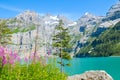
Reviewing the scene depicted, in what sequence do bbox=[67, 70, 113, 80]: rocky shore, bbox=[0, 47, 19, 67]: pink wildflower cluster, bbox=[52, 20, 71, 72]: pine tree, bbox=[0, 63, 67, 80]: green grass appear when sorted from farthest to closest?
bbox=[52, 20, 71, 72]: pine tree < bbox=[67, 70, 113, 80]: rocky shore < bbox=[0, 63, 67, 80]: green grass < bbox=[0, 47, 19, 67]: pink wildflower cluster

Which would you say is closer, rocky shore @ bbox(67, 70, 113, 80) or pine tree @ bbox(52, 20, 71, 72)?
rocky shore @ bbox(67, 70, 113, 80)

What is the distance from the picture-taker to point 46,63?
1762cm

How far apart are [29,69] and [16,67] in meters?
0.77

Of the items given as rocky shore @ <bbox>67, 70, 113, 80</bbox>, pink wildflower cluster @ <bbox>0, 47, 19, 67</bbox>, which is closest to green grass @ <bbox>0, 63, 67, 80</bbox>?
pink wildflower cluster @ <bbox>0, 47, 19, 67</bbox>

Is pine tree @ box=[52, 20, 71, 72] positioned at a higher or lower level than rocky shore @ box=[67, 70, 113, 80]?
higher

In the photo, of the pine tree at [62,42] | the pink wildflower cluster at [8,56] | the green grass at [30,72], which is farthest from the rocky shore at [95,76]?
the pine tree at [62,42]

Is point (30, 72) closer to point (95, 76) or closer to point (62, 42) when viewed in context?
point (95, 76)

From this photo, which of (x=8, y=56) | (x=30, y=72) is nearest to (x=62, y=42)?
(x=30, y=72)

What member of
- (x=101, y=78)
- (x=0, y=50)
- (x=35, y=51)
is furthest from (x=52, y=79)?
(x=101, y=78)

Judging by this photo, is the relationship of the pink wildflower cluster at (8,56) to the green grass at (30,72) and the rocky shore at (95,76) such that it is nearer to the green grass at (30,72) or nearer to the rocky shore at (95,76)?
the green grass at (30,72)

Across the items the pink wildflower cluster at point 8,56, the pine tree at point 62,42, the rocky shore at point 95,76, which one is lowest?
the rocky shore at point 95,76

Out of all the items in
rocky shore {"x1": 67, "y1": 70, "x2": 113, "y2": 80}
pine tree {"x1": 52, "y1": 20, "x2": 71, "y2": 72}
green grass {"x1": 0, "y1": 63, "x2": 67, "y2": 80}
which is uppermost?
pine tree {"x1": 52, "y1": 20, "x2": 71, "y2": 72}

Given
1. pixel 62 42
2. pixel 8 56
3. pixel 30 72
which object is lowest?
pixel 30 72

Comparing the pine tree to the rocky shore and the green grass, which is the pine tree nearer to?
the rocky shore
